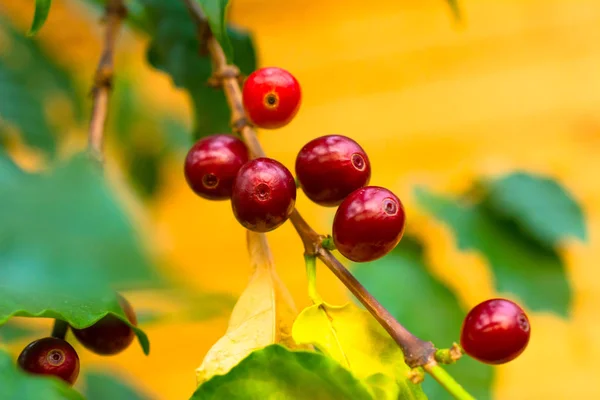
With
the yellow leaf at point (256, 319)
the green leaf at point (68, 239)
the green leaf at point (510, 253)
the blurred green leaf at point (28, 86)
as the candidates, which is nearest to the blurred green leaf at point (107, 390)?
the blurred green leaf at point (28, 86)

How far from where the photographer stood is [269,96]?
0.43 m

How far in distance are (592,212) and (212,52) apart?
1083mm

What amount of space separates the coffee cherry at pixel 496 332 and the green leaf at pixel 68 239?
21 cm

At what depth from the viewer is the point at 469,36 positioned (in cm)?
163

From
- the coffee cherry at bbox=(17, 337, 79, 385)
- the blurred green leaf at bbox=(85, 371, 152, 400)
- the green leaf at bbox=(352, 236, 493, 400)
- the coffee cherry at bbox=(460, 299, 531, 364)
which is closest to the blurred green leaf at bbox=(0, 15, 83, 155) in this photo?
the blurred green leaf at bbox=(85, 371, 152, 400)

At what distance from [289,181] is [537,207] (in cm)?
59

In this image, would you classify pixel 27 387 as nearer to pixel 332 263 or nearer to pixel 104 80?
pixel 332 263

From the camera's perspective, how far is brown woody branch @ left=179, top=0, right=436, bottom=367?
0.35 m

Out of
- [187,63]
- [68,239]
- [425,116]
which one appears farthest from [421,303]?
[425,116]

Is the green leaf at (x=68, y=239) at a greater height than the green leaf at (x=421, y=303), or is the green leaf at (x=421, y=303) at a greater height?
the green leaf at (x=68, y=239)

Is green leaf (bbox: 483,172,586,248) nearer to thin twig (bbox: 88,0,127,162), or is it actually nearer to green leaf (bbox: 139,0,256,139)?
green leaf (bbox: 139,0,256,139)

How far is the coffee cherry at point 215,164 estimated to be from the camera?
0.42 m

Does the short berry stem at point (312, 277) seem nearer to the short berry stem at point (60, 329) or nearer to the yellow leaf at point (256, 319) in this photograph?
the yellow leaf at point (256, 319)

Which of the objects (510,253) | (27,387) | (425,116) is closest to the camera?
(27,387)
